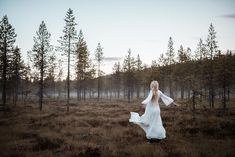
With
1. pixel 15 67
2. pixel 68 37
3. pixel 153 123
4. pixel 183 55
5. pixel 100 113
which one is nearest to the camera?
pixel 153 123

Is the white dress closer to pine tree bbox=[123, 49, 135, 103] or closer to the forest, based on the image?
the forest

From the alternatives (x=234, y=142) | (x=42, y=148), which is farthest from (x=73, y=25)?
(x=234, y=142)

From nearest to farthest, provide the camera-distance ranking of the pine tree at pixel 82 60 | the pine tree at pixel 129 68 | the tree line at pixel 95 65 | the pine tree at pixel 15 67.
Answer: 1. the tree line at pixel 95 65
2. the pine tree at pixel 15 67
3. the pine tree at pixel 82 60
4. the pine tree at pixel 129 68

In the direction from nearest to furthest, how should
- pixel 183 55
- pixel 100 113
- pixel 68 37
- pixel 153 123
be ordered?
pixel 153 123 < pixel 100 113 < pixel 68 37 < pixel 183 55

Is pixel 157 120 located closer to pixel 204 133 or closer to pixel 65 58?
pixel 204 133

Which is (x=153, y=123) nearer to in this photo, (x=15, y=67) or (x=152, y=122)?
(x=152, y=122)

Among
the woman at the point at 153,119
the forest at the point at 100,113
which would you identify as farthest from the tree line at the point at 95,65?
the woman at the point at 153,119

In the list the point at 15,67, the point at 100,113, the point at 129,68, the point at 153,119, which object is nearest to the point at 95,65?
the point at 129,68

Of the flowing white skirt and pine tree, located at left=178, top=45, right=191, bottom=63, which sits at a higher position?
pine tree, located at left=178, top=45, right=191, bottom=63

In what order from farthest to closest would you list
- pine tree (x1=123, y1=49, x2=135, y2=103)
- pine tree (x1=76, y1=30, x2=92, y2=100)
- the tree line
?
pine tree (x1=123, y1=49, x2=135, y2=103) < pine tree (x1=76, y1=30, x2=92, y2=100) < the tree line

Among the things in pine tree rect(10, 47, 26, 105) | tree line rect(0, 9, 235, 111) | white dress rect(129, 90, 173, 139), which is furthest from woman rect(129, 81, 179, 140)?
pine tree rect(10, 47, 26, 105)

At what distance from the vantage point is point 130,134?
12086 millimetres

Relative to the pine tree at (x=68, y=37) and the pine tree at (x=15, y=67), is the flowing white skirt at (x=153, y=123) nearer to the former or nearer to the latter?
the pine tree at (x=68, y=37)

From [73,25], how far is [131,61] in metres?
28.2
